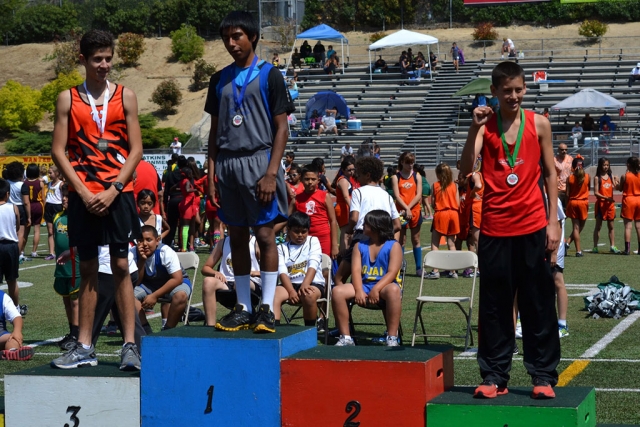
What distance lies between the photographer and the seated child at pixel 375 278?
8.84 metres

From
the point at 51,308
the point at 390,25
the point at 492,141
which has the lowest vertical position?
the point at 51,308

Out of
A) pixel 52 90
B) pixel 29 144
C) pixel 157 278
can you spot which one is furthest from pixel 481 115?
pixel 52 90

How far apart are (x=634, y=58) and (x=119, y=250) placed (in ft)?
138

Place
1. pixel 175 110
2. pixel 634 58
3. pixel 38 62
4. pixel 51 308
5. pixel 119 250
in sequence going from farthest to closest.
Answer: pixel 38 62 → pixel 175 110 → pixel 634 58 → pixel 51 308 → pixel 119 250

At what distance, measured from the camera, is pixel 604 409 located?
6895 mm

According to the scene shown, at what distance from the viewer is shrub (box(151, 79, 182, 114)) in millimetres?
58219

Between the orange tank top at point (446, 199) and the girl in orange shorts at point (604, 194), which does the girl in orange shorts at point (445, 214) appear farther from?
the girl in orange shorts at point (604, 194)

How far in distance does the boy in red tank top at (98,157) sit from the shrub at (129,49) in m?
61.0

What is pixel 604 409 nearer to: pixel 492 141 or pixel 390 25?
pixel 492 141

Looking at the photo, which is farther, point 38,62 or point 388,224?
point 38,62

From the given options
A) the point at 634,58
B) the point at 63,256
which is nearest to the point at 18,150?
the point at 634,58

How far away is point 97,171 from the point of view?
6117mm

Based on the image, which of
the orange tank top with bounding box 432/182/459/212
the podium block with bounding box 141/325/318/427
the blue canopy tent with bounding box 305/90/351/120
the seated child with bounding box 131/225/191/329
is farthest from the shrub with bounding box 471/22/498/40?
the podium block with bounding box 141/325/318/427

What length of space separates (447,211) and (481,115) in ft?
33.1
